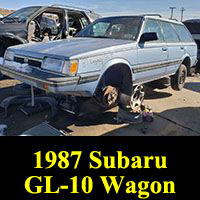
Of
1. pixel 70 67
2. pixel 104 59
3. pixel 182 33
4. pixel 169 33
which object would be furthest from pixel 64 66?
pixel 182 33

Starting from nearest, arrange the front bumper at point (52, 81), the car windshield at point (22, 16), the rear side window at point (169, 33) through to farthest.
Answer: the front bumper at point (52, 81), the rear side window at point (169, 33), the car windshield at point (22, 16)

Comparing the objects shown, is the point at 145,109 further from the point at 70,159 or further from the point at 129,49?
the point at 70,159

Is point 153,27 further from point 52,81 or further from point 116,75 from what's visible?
point 52,81

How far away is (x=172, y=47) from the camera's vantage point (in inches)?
214

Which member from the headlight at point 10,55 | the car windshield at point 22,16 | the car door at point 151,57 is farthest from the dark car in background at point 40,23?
the car door at point 151,57

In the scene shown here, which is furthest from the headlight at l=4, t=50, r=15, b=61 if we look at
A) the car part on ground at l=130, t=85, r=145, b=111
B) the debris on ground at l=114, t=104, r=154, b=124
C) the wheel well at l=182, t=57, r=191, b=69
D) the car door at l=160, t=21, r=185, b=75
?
the wheel well at l=182, t=57, r=191, b=69

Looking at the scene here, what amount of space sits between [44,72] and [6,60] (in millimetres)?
1222

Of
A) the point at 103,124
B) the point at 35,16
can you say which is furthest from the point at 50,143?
the point at 35,16

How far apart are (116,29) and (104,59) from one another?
1.29 m

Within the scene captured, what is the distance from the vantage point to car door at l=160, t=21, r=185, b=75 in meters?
5.35

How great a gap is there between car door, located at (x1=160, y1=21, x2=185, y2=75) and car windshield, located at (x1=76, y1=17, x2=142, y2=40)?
1001 mm

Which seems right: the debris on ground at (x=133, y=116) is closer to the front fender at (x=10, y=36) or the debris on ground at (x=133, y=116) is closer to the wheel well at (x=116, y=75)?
the wheel well at (x=116, y=75)

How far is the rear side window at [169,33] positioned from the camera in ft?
17.5

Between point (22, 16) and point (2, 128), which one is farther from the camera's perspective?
point (22, 16)
